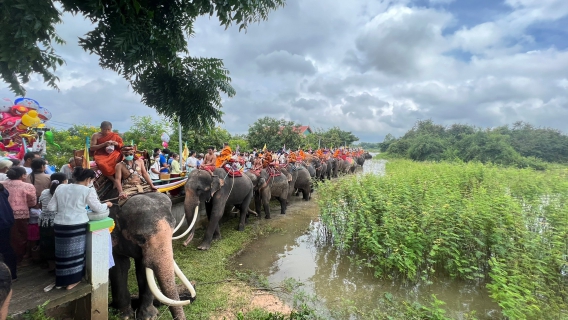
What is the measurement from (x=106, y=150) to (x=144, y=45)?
6.50 ft

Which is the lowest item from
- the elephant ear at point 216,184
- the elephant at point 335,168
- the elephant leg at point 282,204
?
the elephant leg at point 282,204

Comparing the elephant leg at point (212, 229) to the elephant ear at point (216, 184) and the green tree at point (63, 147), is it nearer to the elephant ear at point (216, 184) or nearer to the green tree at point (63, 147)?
the elephant ear at point (216, 184)

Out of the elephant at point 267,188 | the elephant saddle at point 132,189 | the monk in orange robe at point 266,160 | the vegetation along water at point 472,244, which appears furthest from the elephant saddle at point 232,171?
the elephant saddle at point 132,189

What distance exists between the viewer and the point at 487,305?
4.73 m

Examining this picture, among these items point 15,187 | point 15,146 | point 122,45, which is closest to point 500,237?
point 122,45

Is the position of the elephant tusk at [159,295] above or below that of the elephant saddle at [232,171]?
below

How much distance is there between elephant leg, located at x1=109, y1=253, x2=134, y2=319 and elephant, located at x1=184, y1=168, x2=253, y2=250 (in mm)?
2579

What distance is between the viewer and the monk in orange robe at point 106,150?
169 inches

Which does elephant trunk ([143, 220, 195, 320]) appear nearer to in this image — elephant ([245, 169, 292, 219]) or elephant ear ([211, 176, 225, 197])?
elephant ear ([211, 176, 225, 197])

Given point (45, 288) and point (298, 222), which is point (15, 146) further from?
point (298, 222)

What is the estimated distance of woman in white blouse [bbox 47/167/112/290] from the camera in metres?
3.10

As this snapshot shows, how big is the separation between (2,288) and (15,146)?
7.91 metres

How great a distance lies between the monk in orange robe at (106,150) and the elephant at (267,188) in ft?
15.9

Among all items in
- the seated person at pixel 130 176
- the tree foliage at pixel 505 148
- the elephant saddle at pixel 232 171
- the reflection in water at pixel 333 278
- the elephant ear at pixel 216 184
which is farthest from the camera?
the tree foliage at pixel 505 148
